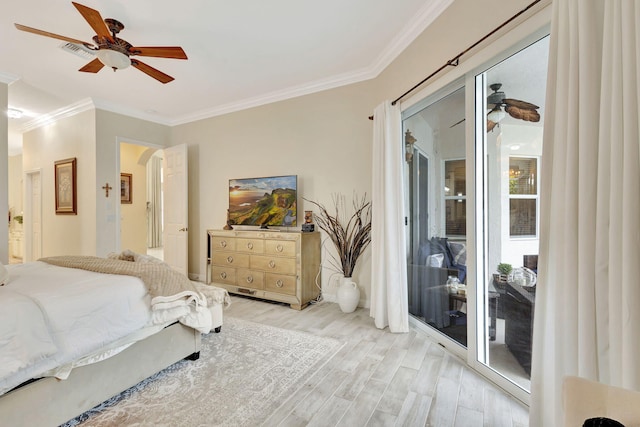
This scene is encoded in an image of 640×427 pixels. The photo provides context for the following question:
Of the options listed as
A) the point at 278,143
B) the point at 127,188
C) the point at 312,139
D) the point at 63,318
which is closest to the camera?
the point at 63,318

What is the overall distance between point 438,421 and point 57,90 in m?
5.52

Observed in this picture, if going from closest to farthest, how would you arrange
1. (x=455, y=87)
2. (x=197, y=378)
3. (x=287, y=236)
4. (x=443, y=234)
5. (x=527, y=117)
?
(x=527, y=117)
(x=197, y=378)
(x=455, y=87)
(x=443, y=234)
(x=287, y=236)

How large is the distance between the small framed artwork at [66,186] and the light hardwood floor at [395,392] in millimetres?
4516

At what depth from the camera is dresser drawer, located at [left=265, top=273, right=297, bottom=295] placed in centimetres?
343

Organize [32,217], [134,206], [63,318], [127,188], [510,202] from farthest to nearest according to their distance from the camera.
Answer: [134,206], [127,188], [32,217], [510,202], [63,318]

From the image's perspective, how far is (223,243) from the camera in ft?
13.0

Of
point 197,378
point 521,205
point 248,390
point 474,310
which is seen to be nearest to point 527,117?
point 521,205

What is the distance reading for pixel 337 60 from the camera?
321 centimetres

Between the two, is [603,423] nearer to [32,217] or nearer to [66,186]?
[66,186]

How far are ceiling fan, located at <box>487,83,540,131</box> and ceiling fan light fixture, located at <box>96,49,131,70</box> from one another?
2919mm

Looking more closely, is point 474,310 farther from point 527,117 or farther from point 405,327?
point 527,117

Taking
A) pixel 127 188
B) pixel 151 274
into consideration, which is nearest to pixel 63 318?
pixel 151 274

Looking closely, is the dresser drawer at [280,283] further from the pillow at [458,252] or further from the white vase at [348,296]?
the pillow at [458,252]

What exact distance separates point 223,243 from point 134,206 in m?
3.40
